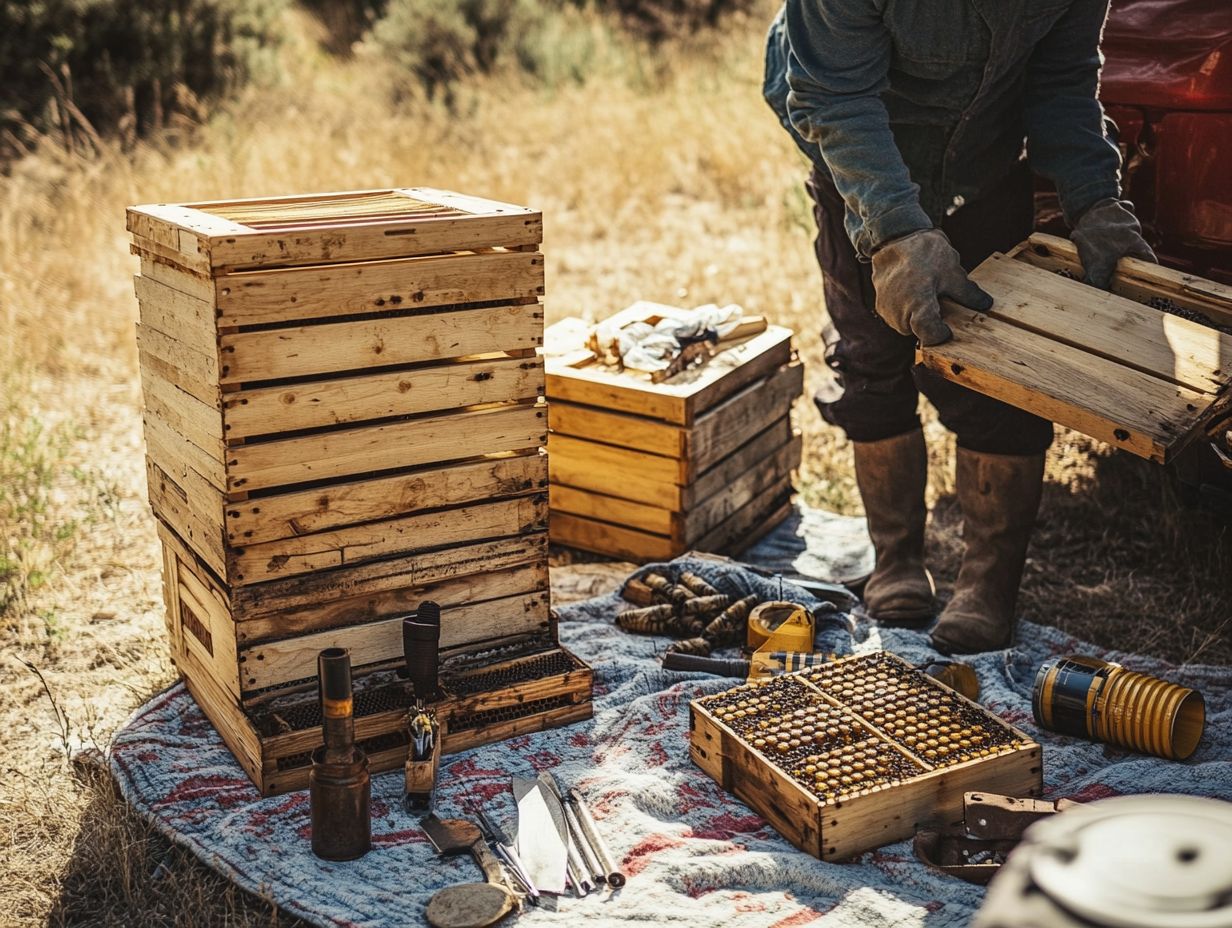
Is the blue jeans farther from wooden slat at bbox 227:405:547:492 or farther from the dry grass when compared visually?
wooden slat at bbox 227:405:547:492

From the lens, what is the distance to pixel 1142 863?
1528 millimetres

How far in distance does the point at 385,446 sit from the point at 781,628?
1.38m

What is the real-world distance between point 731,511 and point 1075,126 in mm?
1902

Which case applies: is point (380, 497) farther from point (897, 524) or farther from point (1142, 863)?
point (1142, 863)

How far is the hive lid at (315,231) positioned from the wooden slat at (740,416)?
1413mm

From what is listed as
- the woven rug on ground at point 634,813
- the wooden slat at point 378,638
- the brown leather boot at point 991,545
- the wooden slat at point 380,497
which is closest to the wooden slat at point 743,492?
the woven rug on ground at point 634,813

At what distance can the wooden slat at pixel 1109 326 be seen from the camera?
3.17 m

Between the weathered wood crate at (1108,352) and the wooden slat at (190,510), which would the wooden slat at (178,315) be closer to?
the wooden slat at (190,510)

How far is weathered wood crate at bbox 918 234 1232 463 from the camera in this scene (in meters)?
3.05

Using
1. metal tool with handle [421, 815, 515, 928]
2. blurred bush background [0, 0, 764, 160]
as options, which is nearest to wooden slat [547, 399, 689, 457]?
metal tool with handle [421, 815, 515, 928]

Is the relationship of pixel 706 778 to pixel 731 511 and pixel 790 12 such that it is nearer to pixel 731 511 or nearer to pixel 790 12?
pixel 731 511

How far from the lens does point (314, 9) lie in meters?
15.8

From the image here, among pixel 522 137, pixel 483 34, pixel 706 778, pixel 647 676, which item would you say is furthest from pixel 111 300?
pixel 483 34

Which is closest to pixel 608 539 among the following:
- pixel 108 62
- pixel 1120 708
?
pixel 1120 708
